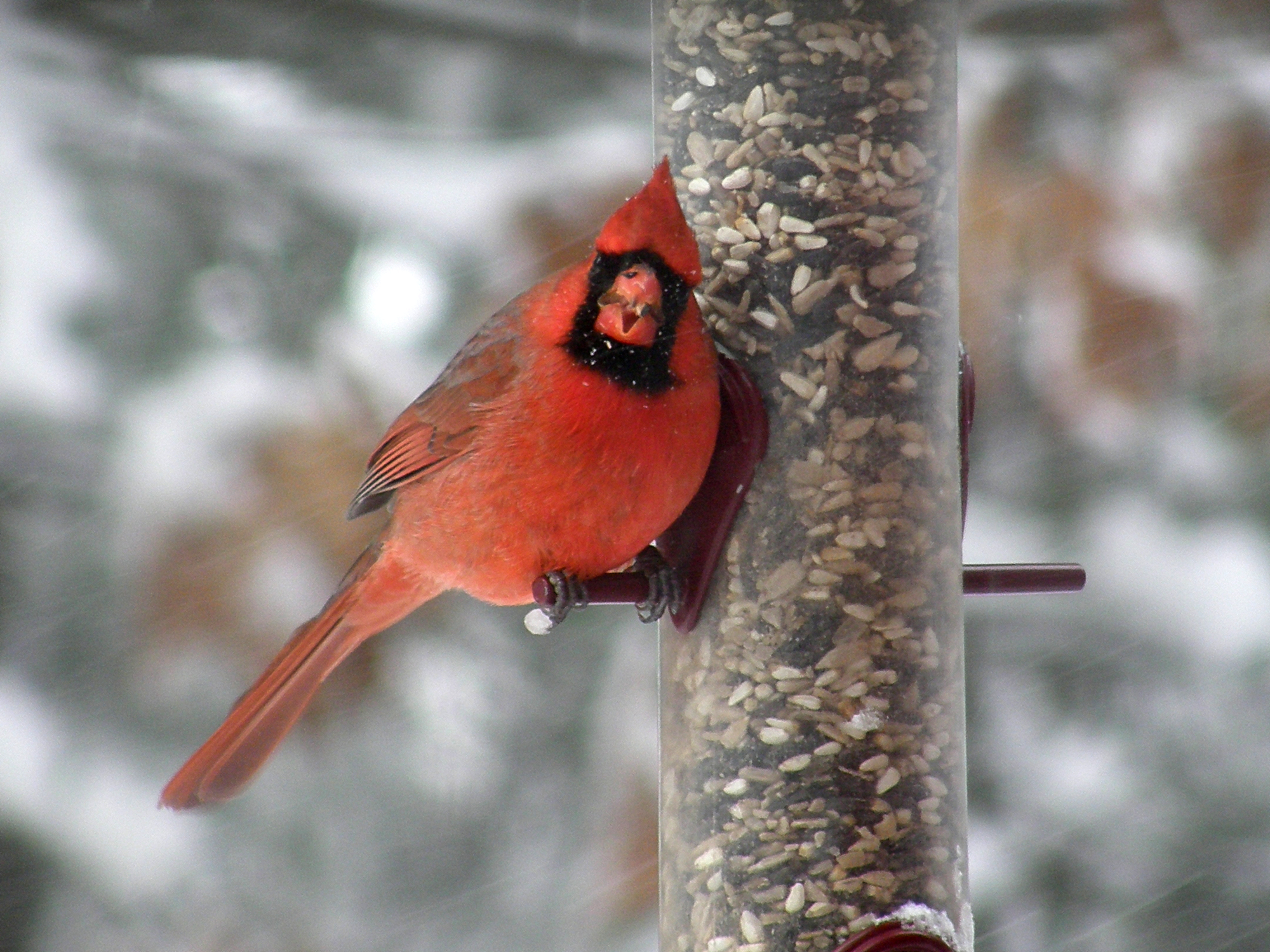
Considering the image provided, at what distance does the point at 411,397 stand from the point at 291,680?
75cm

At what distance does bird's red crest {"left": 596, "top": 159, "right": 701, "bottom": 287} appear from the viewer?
1820mm

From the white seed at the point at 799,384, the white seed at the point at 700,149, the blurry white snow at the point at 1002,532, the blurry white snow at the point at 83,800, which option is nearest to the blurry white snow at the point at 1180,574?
the blurry white snow at the point at 1002,532

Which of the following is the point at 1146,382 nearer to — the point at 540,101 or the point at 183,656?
the point at 540,101

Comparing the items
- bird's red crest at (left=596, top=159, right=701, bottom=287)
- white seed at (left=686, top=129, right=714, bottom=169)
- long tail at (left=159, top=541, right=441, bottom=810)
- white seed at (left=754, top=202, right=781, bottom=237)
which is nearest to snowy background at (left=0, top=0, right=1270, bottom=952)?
long tail at (left=159, top=541, right=441, bottom=810)

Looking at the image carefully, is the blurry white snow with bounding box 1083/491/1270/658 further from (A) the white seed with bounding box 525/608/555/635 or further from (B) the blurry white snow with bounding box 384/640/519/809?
(A) the white seed with bounding box 525/608/555/635

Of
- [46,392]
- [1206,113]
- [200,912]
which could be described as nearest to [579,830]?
[200,912]

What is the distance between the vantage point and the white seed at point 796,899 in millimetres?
1828

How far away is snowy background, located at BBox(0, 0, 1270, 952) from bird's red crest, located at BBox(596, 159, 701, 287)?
1124 millimetres

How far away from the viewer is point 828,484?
6.35 feet

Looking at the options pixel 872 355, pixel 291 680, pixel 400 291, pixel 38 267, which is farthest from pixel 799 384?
pixel 38 267

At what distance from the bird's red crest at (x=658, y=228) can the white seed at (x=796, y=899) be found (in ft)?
2.63

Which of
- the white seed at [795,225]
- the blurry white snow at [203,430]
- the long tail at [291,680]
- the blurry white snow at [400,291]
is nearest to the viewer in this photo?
the white seed at [795,225]

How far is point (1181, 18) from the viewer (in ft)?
9.98

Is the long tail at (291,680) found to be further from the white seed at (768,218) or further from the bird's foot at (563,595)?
the white seed at (768,218)
